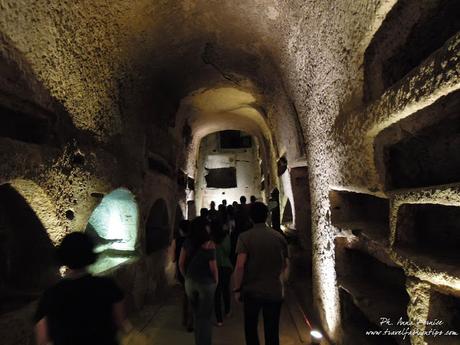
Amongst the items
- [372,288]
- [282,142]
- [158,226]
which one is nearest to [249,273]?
[372,288]

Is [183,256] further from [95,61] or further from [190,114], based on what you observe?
[190,114]

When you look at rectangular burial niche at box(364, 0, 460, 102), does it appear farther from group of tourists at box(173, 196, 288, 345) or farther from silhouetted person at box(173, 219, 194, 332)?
silhouetted person at box(173, 219, 194, 332)

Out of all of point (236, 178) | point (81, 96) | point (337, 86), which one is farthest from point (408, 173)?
point (236, 178)

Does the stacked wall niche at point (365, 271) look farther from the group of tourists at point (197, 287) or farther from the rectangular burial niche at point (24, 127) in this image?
the rectangular burial niche at point (24, 127)

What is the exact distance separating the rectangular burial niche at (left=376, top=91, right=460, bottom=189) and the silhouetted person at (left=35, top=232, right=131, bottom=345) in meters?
1.68

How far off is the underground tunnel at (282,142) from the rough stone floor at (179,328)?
0.03 metres

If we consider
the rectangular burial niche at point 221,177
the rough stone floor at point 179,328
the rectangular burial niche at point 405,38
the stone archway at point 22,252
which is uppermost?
the rectangular burial niche at point 221,177

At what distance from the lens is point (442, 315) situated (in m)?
1.46

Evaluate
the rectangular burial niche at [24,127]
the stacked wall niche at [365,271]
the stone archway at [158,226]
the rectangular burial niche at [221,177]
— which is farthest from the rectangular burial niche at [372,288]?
the rectangular burial niche at [221,177]

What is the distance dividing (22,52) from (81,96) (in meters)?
0.87

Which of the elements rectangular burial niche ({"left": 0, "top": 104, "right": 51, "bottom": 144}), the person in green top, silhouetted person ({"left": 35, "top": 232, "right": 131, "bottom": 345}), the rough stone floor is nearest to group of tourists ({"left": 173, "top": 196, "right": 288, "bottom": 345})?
the person in green top

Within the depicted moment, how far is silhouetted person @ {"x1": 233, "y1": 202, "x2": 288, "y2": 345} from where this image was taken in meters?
2.47

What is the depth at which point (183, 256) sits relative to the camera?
9.68 ft

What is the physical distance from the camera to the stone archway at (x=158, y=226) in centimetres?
579
